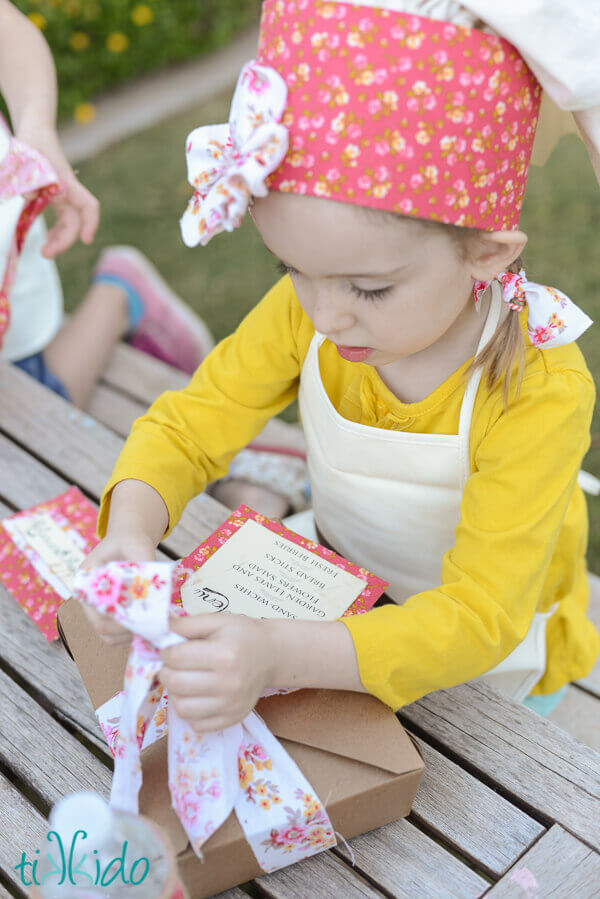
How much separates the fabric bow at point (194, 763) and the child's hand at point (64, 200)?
1.16 metres

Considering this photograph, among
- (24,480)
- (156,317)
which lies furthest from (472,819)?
(156,317)

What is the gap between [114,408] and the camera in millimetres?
2402

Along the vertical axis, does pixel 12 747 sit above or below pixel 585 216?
above

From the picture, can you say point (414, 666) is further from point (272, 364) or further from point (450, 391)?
point (272, 364)

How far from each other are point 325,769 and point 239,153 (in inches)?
29.0

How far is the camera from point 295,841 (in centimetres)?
101

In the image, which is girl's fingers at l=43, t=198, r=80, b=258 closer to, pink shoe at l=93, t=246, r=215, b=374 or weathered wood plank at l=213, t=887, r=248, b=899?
pink shoe at l=93, t=246, r=215, b=374

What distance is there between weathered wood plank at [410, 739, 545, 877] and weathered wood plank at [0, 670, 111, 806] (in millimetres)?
435

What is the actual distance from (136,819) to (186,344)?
2076 millimetres

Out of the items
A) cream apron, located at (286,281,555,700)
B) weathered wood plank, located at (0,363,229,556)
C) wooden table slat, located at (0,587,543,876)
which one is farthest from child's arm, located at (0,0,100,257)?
wooden table slat, located at (0,587,543,876)

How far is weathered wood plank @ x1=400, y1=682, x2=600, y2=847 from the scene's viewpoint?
112 cm

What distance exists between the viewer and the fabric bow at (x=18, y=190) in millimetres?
1766

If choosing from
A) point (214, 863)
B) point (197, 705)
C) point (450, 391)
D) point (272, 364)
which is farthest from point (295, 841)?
point (272, 364)

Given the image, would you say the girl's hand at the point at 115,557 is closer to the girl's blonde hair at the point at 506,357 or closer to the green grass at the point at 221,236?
the girl's blonde hair at the point at 506,357
